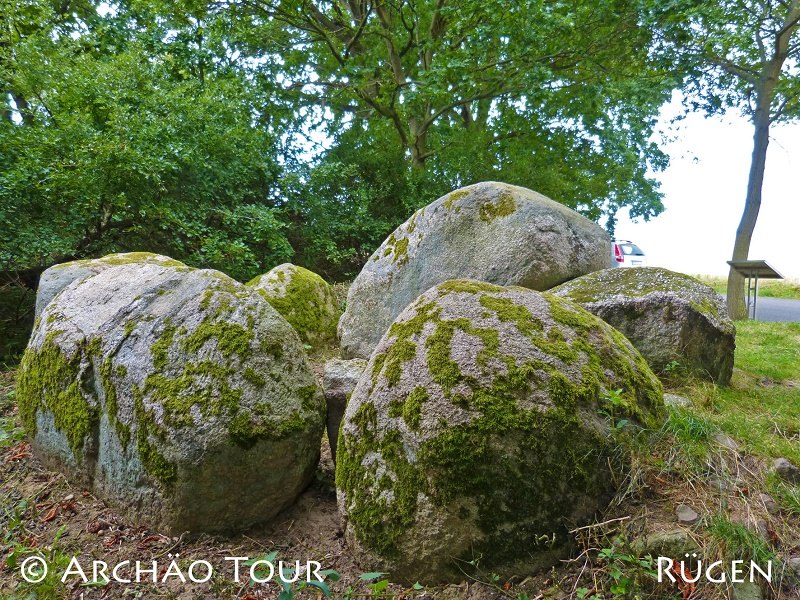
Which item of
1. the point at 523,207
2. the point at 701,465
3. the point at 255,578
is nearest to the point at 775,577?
the point at 701,465

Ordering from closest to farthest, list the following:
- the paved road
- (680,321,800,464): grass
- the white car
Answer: (680,321,800,464): grass < the paved road < the white car

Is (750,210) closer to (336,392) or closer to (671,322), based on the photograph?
(671,322)

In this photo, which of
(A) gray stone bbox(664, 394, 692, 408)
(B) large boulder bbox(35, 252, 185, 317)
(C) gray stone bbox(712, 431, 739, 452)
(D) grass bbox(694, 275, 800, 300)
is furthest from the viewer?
(D) grass bbox(694, 275, 800, 300)

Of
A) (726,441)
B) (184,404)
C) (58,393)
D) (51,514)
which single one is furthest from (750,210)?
(51,514)

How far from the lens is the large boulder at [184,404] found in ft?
9.68

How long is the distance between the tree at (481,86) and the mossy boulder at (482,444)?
7.34 m

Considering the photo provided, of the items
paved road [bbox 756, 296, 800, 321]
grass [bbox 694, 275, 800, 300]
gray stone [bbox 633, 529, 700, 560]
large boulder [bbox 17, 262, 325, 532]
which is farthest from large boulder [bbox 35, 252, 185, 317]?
→ grass [bbox 694, 275, 800, 300]

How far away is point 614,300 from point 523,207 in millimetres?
1215

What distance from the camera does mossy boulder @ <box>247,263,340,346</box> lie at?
6.60m

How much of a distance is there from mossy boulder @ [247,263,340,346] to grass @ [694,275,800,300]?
15.0m

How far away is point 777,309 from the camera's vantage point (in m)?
14.2

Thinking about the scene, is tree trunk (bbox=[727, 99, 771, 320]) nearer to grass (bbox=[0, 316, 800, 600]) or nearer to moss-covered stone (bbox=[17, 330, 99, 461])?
grass (bbox=[0, 316, 800, 600])

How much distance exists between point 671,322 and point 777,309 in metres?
12.7
